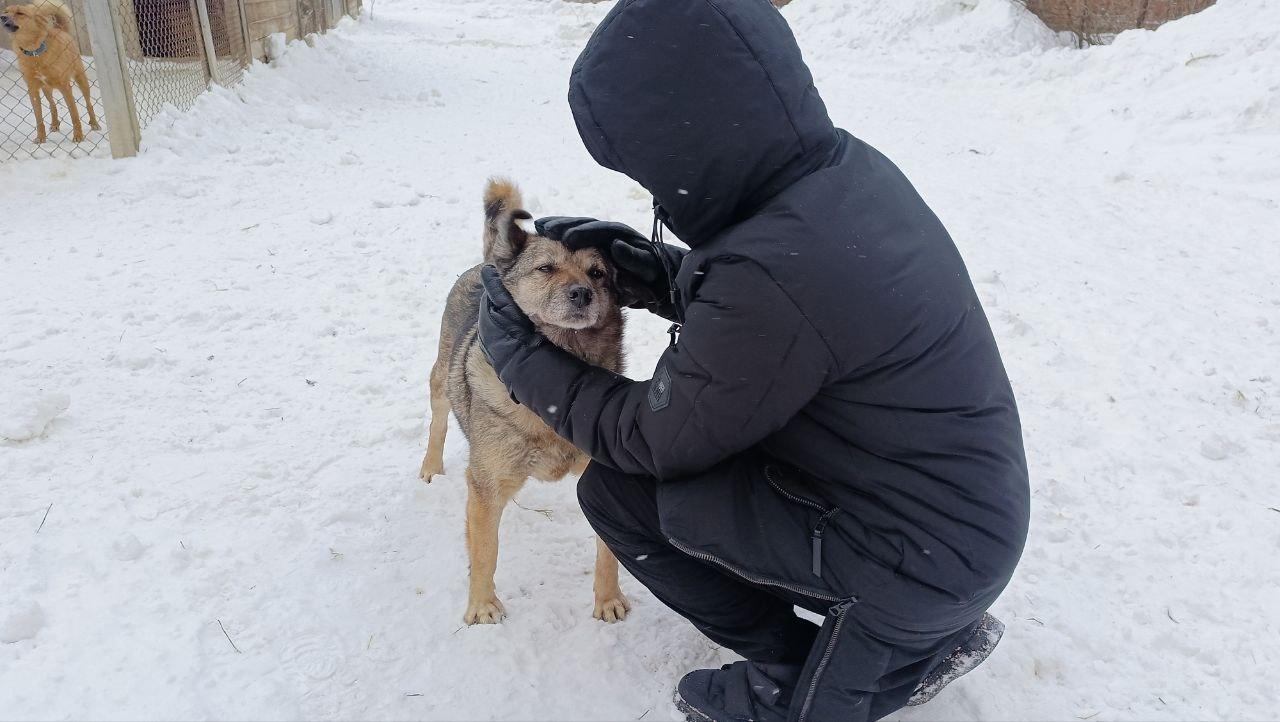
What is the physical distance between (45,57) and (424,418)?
20.0 feet

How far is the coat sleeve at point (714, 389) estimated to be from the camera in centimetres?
186

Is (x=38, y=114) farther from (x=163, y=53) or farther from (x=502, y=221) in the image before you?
(x=502, y=221)

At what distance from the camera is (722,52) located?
5.97 ft

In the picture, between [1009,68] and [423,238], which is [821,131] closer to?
[423,238]

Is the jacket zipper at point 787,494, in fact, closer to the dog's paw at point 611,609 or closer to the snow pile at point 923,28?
the dog's paw at point 611,609

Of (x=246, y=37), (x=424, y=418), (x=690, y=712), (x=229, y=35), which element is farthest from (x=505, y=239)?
(x=246, y=37)

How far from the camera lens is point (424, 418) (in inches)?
159

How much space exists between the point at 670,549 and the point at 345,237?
15.1 ft

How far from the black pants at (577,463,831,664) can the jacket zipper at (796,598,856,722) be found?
0.25 metres

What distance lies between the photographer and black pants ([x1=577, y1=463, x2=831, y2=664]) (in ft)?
7.83

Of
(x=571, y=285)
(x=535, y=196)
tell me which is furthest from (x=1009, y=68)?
(x=571, y=285)

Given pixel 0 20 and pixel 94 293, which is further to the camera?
pixel 0 20

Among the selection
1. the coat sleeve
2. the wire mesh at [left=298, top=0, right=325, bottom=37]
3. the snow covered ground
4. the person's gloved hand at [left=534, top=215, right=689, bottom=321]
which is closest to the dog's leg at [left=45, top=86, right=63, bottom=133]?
the snow covered ground

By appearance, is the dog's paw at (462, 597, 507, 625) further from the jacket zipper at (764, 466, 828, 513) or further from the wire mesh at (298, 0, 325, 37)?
the wire mesh at (298, 0, 325, 37)
